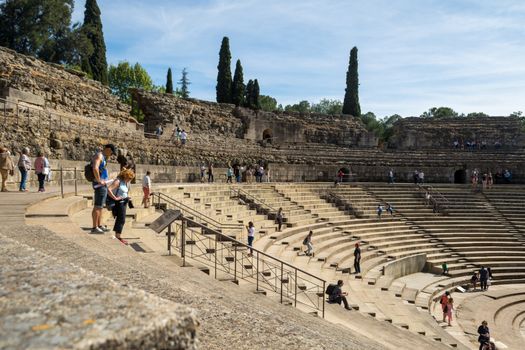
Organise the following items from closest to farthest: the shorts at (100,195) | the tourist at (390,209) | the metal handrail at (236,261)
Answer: the shorts at (100,195)
the metal handrail at (236,261)
the tourist at (390,209)

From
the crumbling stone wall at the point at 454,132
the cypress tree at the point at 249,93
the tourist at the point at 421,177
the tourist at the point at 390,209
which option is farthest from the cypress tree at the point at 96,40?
the crumbling stone wall at the point at 454,132

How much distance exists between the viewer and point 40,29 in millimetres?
28031

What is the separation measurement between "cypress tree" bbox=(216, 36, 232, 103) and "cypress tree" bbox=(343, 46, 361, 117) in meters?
12.8

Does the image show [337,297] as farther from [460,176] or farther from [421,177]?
[460,176]

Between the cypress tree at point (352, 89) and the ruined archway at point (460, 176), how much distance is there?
53.9 ft

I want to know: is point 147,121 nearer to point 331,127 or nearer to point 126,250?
point 331,127

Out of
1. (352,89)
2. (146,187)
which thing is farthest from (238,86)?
(146,187)

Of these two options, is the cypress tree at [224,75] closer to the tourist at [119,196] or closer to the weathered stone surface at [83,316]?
the tourist at [119,196]

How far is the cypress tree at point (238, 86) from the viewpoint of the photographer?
39531 millimetres

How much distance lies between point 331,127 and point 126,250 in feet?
109

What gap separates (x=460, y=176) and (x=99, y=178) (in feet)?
93.3

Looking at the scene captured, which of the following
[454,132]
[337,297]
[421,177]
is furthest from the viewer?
[454,132]

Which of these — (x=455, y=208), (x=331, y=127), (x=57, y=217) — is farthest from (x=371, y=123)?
(x=57, y=217)

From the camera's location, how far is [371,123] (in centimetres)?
8056
